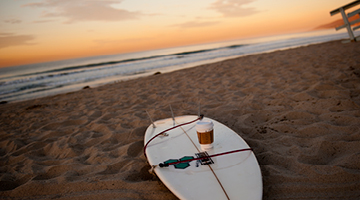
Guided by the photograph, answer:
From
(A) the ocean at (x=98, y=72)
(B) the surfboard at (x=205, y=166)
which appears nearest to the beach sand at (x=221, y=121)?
(B) the surfboard at (x=205, y=166)

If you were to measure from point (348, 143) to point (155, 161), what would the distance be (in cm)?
173

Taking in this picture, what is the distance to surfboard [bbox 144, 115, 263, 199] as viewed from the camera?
1292 millimetres

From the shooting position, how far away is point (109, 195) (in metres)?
1.53

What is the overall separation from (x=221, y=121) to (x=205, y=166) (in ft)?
4.26

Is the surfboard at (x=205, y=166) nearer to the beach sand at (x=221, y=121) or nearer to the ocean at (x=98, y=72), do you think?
the beach sand at (x=221, y=121)

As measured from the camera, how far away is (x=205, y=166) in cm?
153

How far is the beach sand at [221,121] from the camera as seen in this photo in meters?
1.54

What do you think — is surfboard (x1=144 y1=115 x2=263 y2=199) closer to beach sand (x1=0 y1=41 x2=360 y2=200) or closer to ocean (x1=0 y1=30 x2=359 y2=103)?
beach sand (x1=0 y1=41 x2=360 y2=200)

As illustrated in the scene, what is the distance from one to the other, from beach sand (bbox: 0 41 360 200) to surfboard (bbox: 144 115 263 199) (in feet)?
0.49

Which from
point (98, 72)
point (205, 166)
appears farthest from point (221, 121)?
point (98, 72)

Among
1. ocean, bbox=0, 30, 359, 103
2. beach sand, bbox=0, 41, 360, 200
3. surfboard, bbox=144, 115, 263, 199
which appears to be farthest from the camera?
ocean, bbox=0, 30, 359, 103

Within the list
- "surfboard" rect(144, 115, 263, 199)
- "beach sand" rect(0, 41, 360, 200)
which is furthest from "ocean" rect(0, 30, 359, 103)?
"surfboard" rect(144, 115, 263, 199)

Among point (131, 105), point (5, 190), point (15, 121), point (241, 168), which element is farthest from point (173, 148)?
point (15, 121)

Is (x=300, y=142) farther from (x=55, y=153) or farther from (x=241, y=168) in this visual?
(x=55, y=153)
